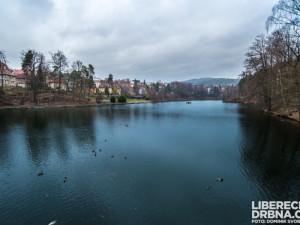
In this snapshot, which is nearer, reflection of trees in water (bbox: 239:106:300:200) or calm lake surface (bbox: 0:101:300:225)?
calm lake surface (bbox: 0:101:300:225)

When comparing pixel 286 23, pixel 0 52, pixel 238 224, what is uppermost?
pixel 0 52

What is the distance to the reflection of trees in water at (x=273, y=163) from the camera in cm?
806

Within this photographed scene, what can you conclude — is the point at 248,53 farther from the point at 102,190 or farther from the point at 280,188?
the point at 102,190

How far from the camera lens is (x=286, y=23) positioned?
15.2 m

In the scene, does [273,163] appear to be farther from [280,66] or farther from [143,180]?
[280,66]

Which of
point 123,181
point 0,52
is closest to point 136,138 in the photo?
point 123,181

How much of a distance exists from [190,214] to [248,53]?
38.7 m

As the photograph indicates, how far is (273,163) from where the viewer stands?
1109 cm

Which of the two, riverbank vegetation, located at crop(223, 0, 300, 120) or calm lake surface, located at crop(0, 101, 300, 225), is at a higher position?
riverbank vegetation, located at crop(223, 0, 300, 120)

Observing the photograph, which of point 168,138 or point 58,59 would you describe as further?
point 58,59

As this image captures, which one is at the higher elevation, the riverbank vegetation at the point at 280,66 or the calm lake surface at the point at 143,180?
the riverbank vegetation at the point at 280,66

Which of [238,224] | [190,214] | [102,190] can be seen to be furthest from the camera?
[102,190]

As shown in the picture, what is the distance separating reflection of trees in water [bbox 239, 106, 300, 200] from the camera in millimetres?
8058

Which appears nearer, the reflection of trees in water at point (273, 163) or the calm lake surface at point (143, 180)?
the calm lake surface at point (143, 180)
